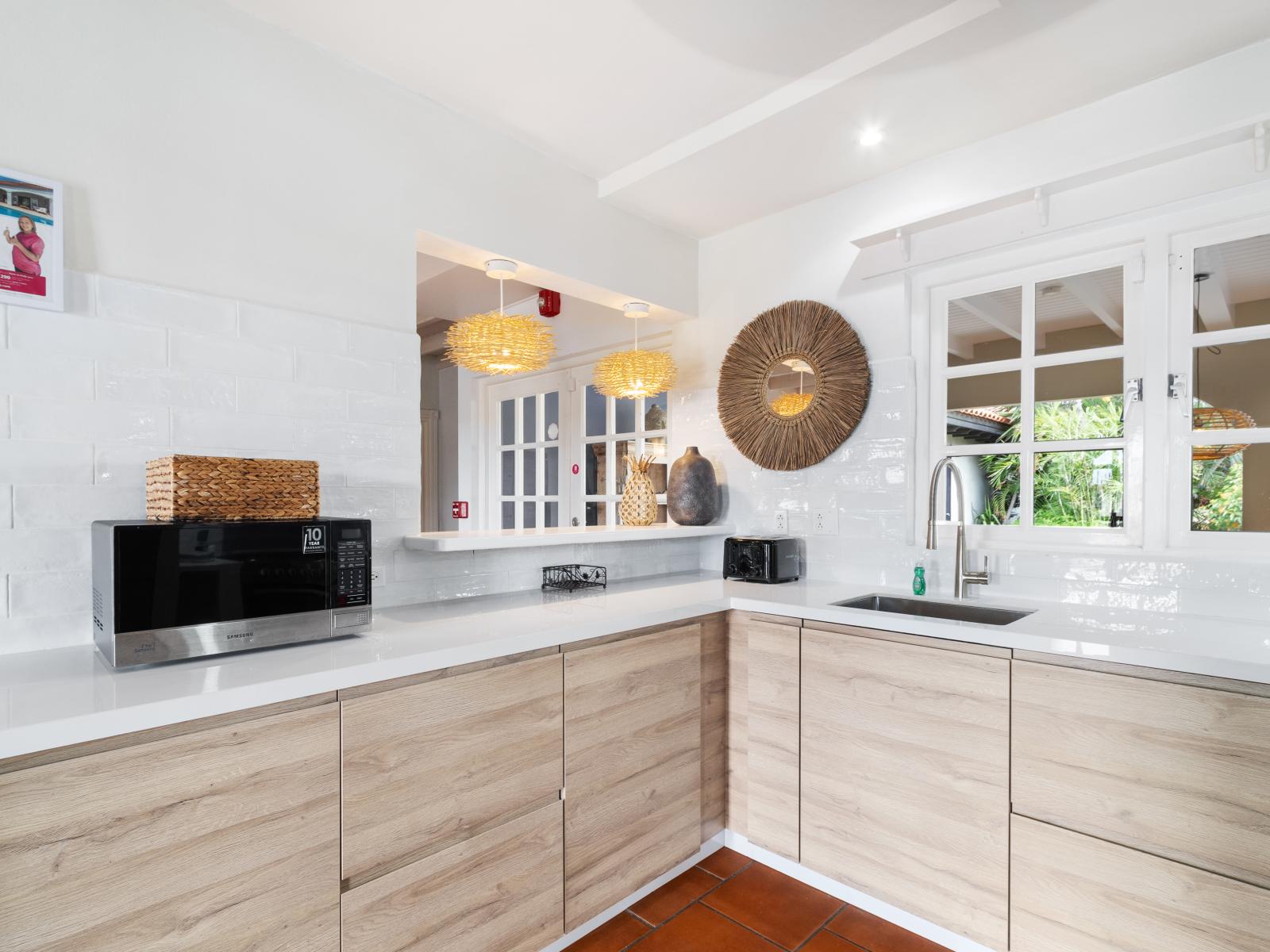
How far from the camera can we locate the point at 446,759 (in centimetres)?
150

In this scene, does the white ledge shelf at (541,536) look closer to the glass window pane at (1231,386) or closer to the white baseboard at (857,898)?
the white baseboard at (857,898)

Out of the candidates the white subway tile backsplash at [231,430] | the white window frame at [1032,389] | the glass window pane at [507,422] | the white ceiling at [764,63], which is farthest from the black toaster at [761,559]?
the glass window pane at [507,422]

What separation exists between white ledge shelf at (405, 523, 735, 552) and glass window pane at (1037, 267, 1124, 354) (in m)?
1.41

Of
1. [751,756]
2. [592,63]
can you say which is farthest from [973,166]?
[751,756]

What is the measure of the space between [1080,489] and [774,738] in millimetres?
1277

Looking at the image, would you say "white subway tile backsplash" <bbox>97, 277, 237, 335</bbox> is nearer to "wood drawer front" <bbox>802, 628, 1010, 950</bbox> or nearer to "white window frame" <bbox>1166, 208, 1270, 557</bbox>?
"wood drawer front" <bbox>802, 628, 1010, 950</bbox>

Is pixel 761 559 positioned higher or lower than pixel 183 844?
higher

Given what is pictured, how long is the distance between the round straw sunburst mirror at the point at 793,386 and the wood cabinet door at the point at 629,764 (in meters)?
0.98

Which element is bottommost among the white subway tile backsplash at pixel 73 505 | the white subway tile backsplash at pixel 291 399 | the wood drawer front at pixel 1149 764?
the wood drawer front at pixel 1149 764

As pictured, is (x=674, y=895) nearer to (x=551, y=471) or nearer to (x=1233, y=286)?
(x=1233, y=286)

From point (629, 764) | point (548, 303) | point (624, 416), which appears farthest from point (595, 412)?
point (629, 764)

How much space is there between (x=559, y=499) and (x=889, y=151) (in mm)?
2592

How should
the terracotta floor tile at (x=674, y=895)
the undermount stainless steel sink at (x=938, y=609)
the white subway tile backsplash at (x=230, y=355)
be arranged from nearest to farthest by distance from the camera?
the white subway tile backsplash at (x=230, y=355) → the terracotta floor tile at (x=674, y=895) → the undermount stainless steel sink at (x=938, y=609)

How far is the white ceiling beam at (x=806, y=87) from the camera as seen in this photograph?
1.69 metres
